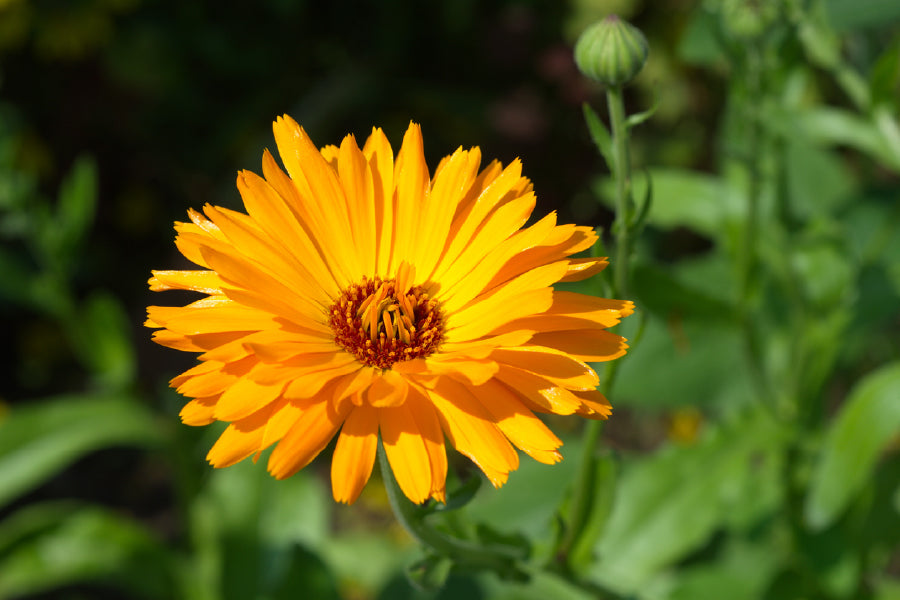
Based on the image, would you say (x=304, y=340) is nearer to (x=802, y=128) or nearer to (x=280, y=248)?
(x=280, y=248)

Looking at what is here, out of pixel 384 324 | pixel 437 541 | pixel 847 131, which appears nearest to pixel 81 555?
pixel 384 324

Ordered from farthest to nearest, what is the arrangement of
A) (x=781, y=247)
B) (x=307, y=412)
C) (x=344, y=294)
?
(x=781, y=247) < (x=344, y=294) < (x=307, y=412)

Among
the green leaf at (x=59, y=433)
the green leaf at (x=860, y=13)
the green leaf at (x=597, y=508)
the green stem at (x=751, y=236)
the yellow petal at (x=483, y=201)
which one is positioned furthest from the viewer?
the green leaf at (x=59, y=433)

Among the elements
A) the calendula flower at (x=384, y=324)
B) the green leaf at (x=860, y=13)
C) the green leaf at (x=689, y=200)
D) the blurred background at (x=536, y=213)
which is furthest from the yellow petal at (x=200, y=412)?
the green leaf at (x=860, y=13)

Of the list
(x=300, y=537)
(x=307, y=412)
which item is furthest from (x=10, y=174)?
(x=307, y=412)

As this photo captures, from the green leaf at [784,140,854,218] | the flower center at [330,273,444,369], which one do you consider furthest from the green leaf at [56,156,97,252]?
the green leaf at [784,140,854,218]

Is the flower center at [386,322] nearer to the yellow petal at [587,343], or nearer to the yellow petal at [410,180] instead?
the yellow petal at [410,180]

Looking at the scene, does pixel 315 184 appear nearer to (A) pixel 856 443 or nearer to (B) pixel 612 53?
(B) pixel 612 53
